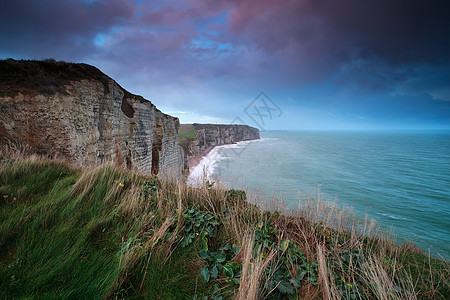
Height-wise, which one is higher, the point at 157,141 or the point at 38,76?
the point at 38,76

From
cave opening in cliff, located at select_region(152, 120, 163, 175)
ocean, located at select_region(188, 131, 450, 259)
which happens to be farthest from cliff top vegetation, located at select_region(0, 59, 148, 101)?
cave opening in cliff, located at select_region(152, 120, 163, 175)

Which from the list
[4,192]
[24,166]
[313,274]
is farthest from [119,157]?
[313,274]

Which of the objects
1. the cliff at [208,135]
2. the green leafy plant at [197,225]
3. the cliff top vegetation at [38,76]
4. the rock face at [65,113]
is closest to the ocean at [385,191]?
the green leafy plant at [197,225]

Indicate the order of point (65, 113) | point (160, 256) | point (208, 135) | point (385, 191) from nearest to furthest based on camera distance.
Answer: point (160, 256), point (65, 113), point (385, 191), point (208, 135)

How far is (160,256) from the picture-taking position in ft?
6.89

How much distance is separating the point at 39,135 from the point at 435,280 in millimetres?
10912

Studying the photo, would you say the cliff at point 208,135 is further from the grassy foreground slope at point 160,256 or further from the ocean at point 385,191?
the grassy foreground slope at point 160,256

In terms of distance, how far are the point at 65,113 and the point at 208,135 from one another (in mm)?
59970

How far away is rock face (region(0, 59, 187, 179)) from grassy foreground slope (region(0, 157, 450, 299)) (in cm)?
164

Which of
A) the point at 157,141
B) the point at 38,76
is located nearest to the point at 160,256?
the point at 38,76

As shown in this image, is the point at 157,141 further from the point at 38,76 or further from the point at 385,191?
the point at 385,191

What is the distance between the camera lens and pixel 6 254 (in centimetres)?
186

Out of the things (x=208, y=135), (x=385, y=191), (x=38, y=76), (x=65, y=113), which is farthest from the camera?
(x=208, y=135)

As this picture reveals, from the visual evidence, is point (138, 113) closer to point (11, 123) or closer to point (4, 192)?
point (11, 123)
